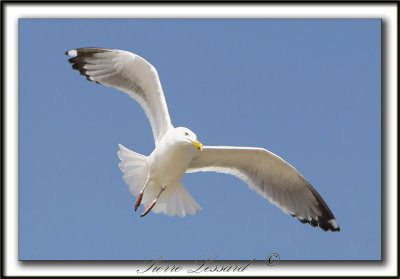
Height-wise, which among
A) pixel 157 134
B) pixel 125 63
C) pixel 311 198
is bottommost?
pixel 311 198

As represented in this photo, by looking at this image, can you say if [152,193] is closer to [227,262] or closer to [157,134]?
[157,134]

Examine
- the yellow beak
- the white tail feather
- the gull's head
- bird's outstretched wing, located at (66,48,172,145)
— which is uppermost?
bird's outstretched wing, located at (66,48,172,145)

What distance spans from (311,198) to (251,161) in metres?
0.59

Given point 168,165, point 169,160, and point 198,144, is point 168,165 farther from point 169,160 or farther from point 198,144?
point 198,144

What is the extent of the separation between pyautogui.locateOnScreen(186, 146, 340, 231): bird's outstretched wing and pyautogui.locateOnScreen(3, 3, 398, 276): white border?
107 cm

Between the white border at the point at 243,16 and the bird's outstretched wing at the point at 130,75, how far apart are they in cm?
91

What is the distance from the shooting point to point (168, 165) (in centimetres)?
512

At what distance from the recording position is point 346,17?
15.1 feet

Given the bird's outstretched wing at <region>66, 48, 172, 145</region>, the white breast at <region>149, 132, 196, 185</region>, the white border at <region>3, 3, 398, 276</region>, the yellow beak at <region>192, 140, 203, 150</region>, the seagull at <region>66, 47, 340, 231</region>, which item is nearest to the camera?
the white border at <region>3, 3, 398, 276</region>

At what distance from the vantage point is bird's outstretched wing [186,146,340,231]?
17.8 ft

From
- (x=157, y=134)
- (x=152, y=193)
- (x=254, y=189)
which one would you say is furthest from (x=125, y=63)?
(x=254, y=189)

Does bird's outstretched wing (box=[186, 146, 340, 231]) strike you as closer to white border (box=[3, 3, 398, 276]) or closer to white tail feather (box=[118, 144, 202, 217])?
white tail feather (box=[118, 144, 202, 217])

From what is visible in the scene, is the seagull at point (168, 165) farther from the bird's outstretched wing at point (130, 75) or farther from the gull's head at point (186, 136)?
the gull's head at point (186, 136)

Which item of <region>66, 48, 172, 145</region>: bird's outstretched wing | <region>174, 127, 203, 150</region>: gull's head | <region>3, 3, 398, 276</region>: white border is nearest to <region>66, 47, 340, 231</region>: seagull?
<region>66, 48, 172, 145</region>: bird's outstretched wing
